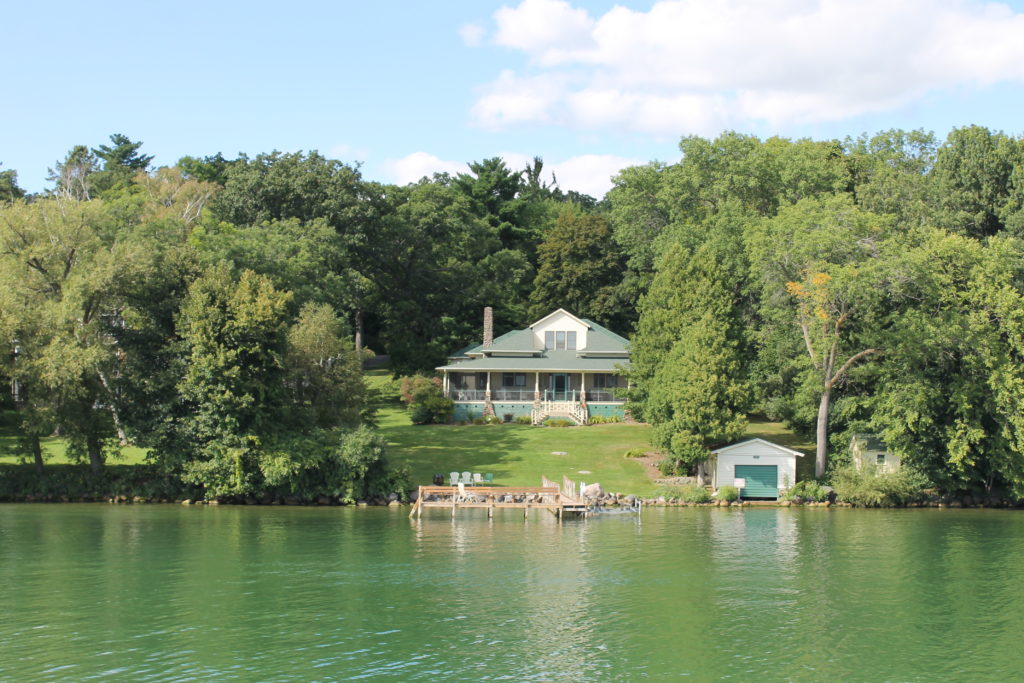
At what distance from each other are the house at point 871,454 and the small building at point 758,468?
3278 millimetres

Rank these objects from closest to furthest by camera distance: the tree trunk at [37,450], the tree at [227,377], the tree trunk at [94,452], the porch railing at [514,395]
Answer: the tree at [227,377], the tree trunk at [37,450], the tree trunk at [94,452], the porch railing at [514,395]

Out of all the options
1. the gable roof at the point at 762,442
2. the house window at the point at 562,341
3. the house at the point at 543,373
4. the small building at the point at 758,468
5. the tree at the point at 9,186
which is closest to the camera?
the gable roof at the point at 762,442

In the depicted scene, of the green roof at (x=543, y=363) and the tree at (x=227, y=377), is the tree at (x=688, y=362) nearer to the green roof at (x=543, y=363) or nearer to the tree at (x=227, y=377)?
the green roof at (x=543, y=363)

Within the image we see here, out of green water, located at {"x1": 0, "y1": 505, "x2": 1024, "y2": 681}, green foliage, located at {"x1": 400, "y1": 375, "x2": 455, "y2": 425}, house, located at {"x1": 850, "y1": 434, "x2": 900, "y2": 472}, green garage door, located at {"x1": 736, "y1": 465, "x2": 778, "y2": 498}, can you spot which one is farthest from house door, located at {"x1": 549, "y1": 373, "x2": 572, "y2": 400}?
green water, located at {"x1": 0, "y1": 505, "x2": 1024, "y2": 681}

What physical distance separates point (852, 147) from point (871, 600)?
52505 millimetres

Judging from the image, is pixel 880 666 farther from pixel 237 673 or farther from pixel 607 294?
pixel 607 294

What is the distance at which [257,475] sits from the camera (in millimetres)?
48125

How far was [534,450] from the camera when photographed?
58.2 m

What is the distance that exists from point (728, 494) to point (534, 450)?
12.3 m

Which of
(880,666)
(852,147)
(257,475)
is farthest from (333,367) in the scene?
(852,147)

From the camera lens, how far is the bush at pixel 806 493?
50625 mm

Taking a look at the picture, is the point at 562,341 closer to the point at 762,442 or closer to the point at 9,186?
the point at 762,442

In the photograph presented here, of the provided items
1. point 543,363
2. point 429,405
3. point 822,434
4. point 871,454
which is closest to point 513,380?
point 543,363

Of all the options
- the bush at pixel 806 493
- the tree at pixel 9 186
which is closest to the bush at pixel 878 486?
the bush at pixel 806 493
